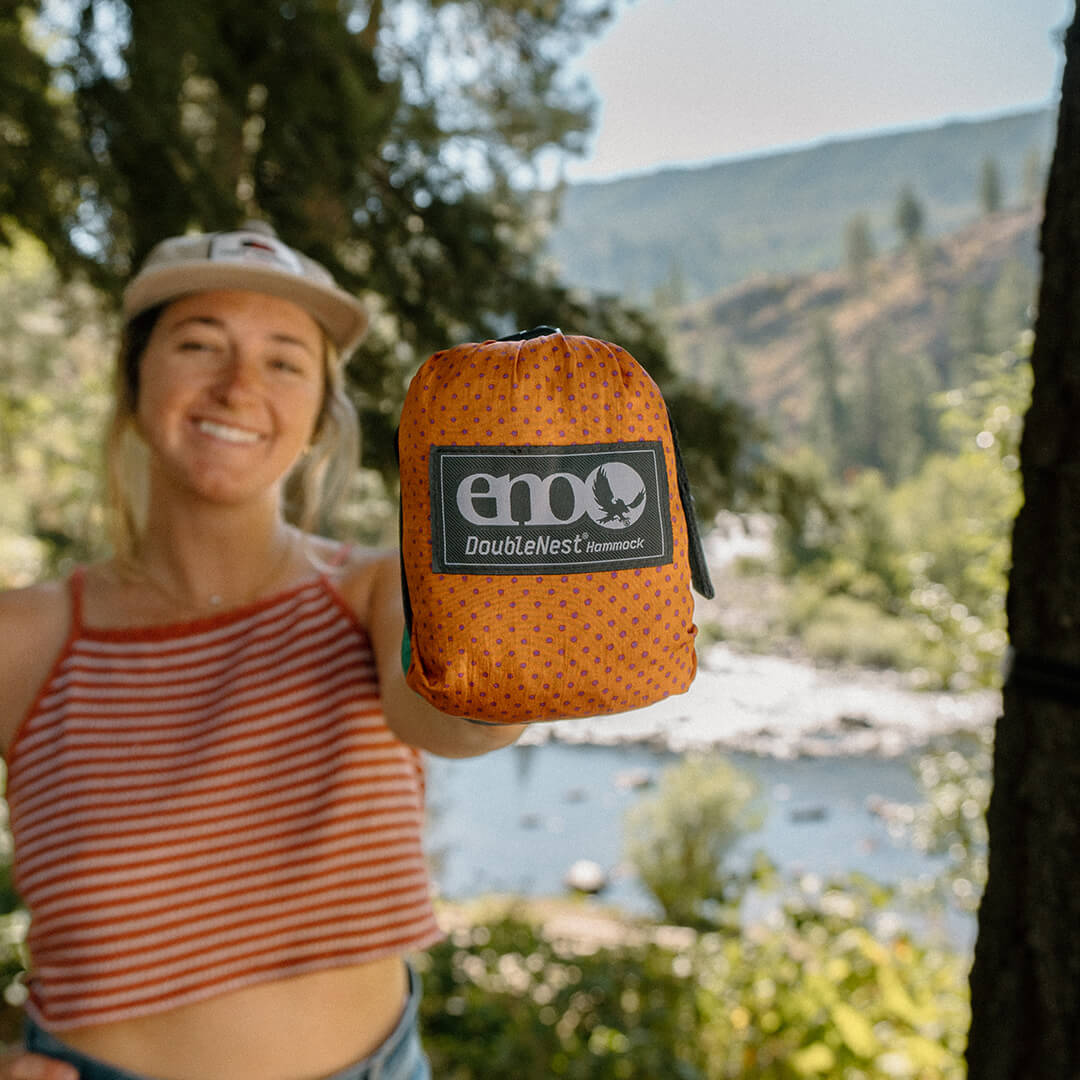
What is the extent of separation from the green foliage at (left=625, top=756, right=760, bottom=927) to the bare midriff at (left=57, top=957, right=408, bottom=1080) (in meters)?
8.64

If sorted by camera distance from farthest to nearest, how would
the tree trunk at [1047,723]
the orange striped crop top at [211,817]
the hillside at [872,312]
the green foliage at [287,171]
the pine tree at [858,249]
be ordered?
1. the pine tree at [858,249]
2. the hillside at [872,312]
3. the green foliage at [287,171]
4. the tree trunk at [1047,723]
5. the orange striped crop top at [211,817]

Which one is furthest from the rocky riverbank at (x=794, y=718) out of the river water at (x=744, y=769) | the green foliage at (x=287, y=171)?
the green foliage at (x=287, y=171)

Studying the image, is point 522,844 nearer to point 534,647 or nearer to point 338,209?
point 338,209

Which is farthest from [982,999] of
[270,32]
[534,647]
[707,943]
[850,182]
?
[850,182]

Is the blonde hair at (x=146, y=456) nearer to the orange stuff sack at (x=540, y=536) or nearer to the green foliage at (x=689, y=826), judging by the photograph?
the orange stuff sack at (x=540, y=536)

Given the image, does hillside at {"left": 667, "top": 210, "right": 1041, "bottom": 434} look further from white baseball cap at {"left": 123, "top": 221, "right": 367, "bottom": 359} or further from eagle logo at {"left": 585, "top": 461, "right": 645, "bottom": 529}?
eagle logo at {"left": 585, "top": 461, "right": 645, "bottom": 529}

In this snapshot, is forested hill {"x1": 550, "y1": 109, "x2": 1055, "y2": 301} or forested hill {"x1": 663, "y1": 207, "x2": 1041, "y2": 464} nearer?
forested hill {"x1": 663, "y1": 207, "x2": 1041, "y2": 464}

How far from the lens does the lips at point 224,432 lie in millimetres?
1012

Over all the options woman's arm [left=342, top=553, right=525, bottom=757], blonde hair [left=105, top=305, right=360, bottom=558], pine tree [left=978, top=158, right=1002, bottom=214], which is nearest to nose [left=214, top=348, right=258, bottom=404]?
blonde hair [left=105, top=305, right=360, bottom=558]

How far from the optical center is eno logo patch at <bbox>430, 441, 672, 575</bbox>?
25.2 inches

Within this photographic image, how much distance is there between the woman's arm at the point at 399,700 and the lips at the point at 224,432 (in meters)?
0.19

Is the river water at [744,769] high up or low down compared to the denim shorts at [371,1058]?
down

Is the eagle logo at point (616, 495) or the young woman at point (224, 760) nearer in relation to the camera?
the eagle logo at point (616, 495)

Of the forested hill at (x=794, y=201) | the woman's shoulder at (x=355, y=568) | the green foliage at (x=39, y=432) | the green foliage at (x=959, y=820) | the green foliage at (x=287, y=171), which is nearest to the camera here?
the woman's shoulder at (x=355, y=568)
